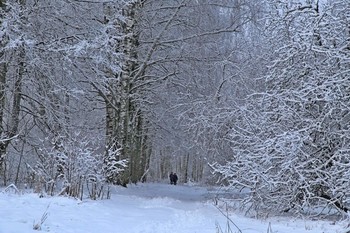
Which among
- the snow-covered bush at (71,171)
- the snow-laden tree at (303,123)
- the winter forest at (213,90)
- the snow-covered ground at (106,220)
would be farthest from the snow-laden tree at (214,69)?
the snow-covered ground at (106,220)

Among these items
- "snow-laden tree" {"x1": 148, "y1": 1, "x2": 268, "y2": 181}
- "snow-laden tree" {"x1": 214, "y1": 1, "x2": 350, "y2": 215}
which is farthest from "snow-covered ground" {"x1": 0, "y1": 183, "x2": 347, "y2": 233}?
"snow-laden tree" {"x1": 148, "y1": 1, "x2": 268, "y2": 181}

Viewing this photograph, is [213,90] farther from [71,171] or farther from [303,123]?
[71,171]

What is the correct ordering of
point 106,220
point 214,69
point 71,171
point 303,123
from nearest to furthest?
point 106,220 → point 71,171 → point 303,123 → point 214,69

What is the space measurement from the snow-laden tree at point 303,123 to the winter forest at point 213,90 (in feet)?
0.09

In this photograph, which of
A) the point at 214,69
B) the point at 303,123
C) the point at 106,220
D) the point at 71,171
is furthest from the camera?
the point at 214,69

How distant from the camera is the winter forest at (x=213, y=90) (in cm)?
877

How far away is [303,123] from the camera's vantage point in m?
9.07

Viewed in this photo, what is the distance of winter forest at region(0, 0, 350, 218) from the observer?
8766mm

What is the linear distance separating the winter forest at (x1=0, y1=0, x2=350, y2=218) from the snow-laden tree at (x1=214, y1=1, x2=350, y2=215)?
0.09 ft

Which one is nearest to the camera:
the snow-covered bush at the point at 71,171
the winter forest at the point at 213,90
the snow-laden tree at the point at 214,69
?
the snow-covered bush at the point at 71,171

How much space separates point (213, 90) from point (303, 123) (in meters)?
4.94

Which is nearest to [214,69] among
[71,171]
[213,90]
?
[213,90]

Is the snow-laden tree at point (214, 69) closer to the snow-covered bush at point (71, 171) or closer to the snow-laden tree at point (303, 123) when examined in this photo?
the snow-laden tree at point (303, 123)

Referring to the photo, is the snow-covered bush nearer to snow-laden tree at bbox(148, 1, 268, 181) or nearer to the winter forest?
the winter forest
